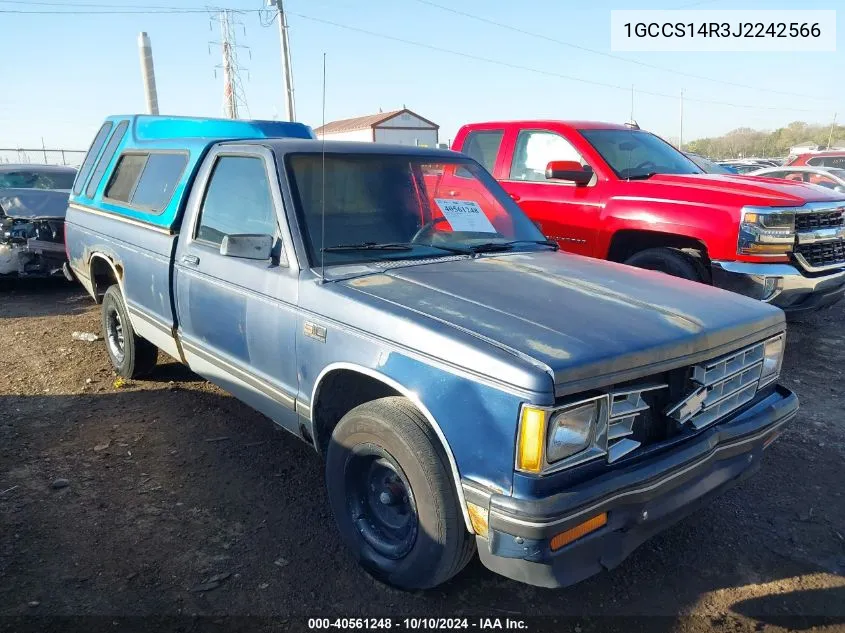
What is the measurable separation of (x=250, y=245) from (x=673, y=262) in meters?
3.69

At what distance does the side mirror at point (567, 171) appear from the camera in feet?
18.0

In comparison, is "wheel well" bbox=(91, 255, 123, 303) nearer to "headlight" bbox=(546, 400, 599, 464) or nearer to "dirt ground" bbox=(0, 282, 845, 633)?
"dirt ground" bbox=(0, 282, 845, 633)

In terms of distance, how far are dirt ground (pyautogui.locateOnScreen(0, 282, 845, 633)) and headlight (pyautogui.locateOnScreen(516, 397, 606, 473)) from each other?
878 mm

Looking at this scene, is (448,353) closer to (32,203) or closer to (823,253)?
(823,253)

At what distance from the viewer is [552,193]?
6.02 metres

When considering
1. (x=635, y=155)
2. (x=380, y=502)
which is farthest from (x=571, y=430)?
(x=635, y=155)

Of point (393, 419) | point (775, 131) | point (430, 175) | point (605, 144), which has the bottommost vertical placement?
point (393, 419)

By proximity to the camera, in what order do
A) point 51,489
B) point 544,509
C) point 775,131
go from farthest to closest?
1. point 775,131
2. point 51,489
3. point 544,509

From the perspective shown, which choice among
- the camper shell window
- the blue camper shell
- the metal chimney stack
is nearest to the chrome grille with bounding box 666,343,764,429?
the blue camper shell

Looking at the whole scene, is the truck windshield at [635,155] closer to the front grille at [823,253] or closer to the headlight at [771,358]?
the front grille at [823,253]

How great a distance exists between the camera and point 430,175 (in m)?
3.77

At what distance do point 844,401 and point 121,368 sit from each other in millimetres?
5465

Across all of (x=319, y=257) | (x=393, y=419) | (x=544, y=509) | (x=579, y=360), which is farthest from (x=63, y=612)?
(x=579, y=360)

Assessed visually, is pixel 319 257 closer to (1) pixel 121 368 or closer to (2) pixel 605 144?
(1) pixel 121 368
